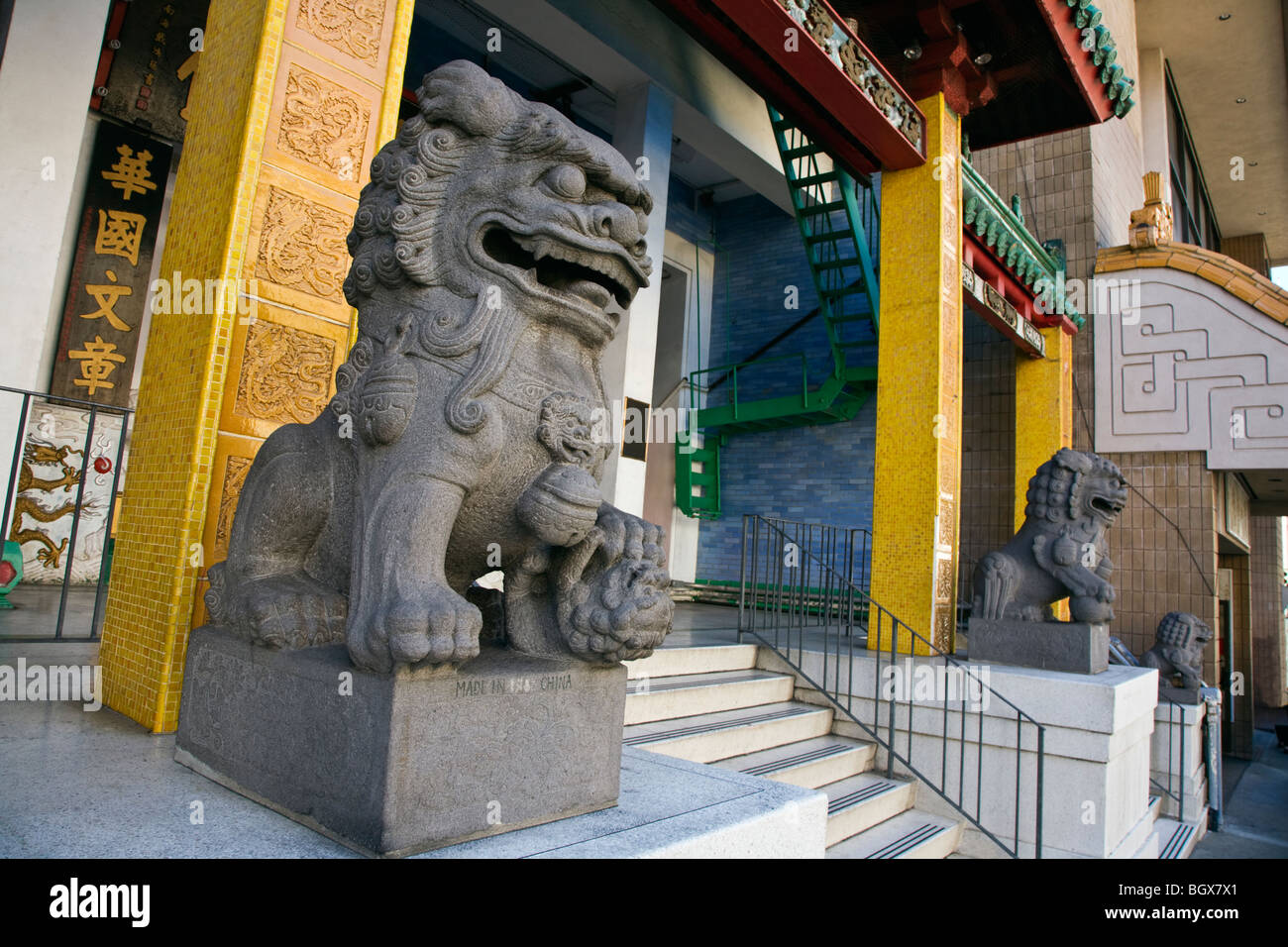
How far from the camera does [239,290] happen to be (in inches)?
105

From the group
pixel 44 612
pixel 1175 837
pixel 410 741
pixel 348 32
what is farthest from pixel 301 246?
pixel 1175 837

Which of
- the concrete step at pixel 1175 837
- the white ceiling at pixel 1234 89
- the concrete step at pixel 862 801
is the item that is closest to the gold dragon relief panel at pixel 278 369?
the concrete step at pixel 862 801

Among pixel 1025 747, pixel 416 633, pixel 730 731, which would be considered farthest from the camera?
pixel 1025 747

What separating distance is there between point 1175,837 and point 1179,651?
1.64m

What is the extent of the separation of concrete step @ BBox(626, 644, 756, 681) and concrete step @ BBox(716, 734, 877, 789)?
25.0 inches

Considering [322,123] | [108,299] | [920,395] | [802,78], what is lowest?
[920,395]

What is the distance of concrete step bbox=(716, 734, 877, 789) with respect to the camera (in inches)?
154

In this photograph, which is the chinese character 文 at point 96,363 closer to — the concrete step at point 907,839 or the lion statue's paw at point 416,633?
the lion statue's paw at point 416,633

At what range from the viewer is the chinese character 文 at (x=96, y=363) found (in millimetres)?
6137

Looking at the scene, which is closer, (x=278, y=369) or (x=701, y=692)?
(x=278, y=369)

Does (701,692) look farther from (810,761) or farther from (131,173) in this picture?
(131,173)

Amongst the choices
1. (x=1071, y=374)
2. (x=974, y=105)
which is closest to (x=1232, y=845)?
(x=1071, y=374)

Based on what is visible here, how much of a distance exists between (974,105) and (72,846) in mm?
7517

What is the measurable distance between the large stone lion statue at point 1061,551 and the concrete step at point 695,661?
5.17 ft
